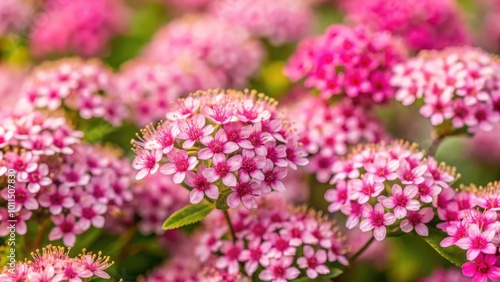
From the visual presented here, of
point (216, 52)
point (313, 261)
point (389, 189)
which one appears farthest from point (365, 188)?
point (216, 52)

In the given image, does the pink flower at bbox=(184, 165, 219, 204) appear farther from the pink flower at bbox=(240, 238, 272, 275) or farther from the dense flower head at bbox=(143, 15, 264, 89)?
the dense flower head at bbox=(143, 15, 264, 89)

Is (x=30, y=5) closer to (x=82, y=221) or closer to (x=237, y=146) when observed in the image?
(x=82, y=221)

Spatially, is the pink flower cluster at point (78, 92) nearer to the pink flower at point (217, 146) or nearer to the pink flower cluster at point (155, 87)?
the pink flower cluster at point (155, 87)

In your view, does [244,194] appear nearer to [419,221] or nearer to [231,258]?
[231,258]

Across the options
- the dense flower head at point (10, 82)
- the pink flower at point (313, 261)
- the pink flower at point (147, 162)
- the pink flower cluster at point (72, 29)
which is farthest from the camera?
the pink flower cluster at point (72, 29)

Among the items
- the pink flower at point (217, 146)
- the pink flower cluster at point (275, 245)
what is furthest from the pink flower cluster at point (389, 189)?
the pink flower at point (217, 146)

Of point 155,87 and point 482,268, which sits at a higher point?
point 155,87

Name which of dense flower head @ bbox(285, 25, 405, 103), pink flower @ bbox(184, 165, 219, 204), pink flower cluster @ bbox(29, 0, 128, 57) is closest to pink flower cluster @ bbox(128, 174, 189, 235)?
pink flower @ bbox(184, 165, 219, 204)
